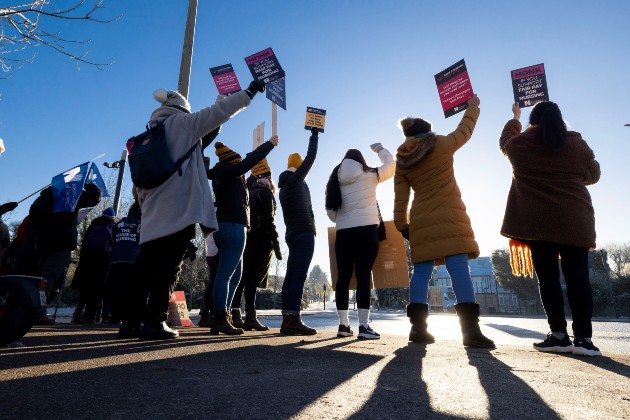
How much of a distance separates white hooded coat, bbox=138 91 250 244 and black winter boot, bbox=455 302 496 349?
77.4 inches

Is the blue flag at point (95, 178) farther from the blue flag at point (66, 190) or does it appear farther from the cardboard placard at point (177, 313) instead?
the cardboard placard at point (177, 313)

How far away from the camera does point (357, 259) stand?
395 centimetres

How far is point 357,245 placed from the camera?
3.98 metres

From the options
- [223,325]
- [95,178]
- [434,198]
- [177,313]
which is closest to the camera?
[434,198]

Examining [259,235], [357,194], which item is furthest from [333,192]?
[259,235]

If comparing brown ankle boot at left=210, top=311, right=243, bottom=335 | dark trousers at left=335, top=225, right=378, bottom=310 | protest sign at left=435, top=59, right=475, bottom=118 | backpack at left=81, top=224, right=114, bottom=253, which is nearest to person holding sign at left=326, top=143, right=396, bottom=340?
dark trousers at left=335, top=225, right=378, bottom=310

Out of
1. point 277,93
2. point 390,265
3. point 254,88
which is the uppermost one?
point 277,93

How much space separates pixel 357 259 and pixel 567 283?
1749mm

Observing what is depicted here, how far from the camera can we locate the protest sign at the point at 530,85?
4336 millimetres

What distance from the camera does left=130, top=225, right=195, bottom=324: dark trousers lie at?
9.05 feet

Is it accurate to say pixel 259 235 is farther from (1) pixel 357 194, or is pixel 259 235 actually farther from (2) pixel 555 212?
(2) pixel 555 212

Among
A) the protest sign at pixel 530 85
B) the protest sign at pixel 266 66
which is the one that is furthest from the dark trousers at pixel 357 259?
the protest sign at pixel 266 66

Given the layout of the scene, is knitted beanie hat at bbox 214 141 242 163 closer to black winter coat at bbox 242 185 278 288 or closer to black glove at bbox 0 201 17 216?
black winter coat at bbox 242 185 278 288

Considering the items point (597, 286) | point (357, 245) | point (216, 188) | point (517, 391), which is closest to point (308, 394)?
point (517, 391)
